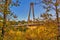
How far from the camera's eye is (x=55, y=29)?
17.8 ft

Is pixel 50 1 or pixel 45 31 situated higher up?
pixel 50 1

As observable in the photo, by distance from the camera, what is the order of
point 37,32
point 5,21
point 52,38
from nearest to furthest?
1. point 5,21
2. point 37,32
3. point 52,38

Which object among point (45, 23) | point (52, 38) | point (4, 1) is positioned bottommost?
point (52, 38)

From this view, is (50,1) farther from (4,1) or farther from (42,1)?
(4,1)

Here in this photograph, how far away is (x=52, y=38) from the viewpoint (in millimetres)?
5332

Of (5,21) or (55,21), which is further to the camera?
(55,21)

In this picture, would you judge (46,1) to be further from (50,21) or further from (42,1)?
(50,21)

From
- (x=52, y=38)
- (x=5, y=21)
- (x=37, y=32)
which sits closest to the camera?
(x=5, y=21)

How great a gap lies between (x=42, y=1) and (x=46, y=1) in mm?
130

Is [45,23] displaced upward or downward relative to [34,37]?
upward

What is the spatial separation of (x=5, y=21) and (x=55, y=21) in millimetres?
1787

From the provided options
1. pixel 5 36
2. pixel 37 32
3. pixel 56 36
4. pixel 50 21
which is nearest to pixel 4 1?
pixel 5 36

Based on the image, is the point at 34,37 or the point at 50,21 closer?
the point at 34,37

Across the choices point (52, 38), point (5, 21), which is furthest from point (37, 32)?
point (5, 21)
